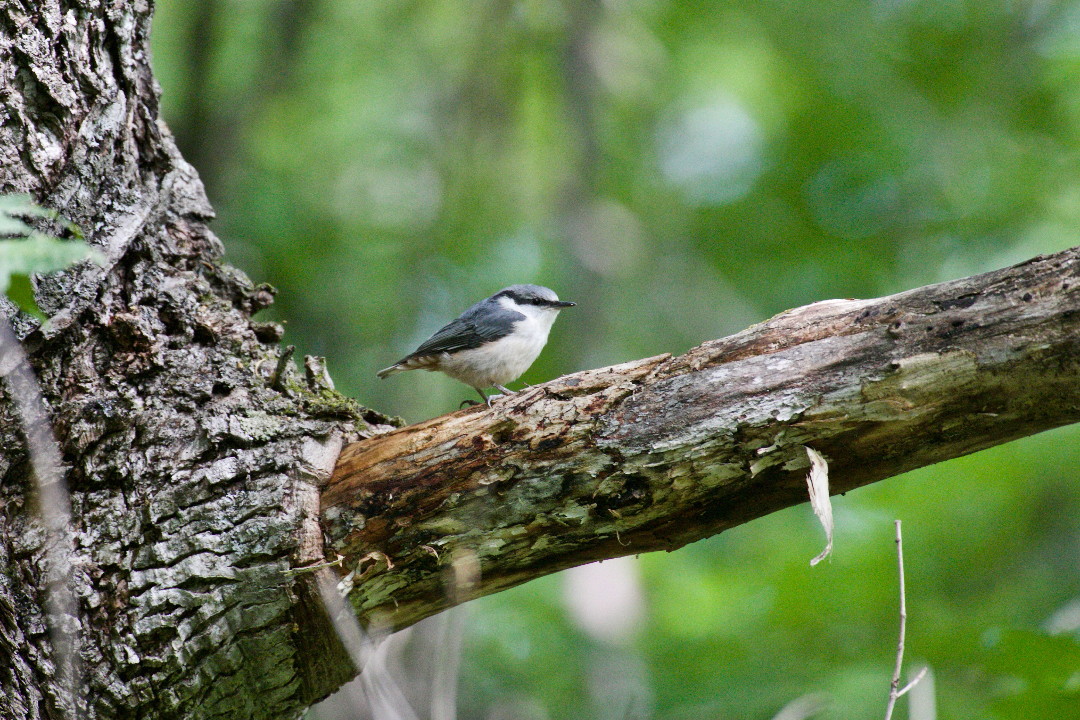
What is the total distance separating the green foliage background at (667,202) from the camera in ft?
18.7

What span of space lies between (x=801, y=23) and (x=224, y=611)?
20.9ft

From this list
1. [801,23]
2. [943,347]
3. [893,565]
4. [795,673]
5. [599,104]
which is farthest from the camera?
[801,23]

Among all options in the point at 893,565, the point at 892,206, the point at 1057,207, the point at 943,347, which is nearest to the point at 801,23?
the point at 892,206

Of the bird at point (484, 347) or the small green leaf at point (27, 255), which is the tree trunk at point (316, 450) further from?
the bird at point (484, 347)

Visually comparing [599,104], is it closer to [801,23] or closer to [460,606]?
[801,23]

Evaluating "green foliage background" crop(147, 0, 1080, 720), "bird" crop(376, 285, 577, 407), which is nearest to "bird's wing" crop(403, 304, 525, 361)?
"bird" crop(376, 285, 577, 407)

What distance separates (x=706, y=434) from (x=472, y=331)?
240 cm

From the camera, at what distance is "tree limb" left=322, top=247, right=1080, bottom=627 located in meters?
2.18

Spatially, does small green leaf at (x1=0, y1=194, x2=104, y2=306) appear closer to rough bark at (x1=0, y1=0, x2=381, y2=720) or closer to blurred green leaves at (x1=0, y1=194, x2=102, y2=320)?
blurred green leaves at (x1=0, y1=194, x2=102, y2=320)

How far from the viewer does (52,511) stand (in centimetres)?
245

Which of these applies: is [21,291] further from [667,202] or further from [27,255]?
[667,202]

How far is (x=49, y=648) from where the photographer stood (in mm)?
2352

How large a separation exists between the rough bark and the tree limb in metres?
0.23

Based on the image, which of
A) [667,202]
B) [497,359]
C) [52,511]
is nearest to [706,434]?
[52,511]
